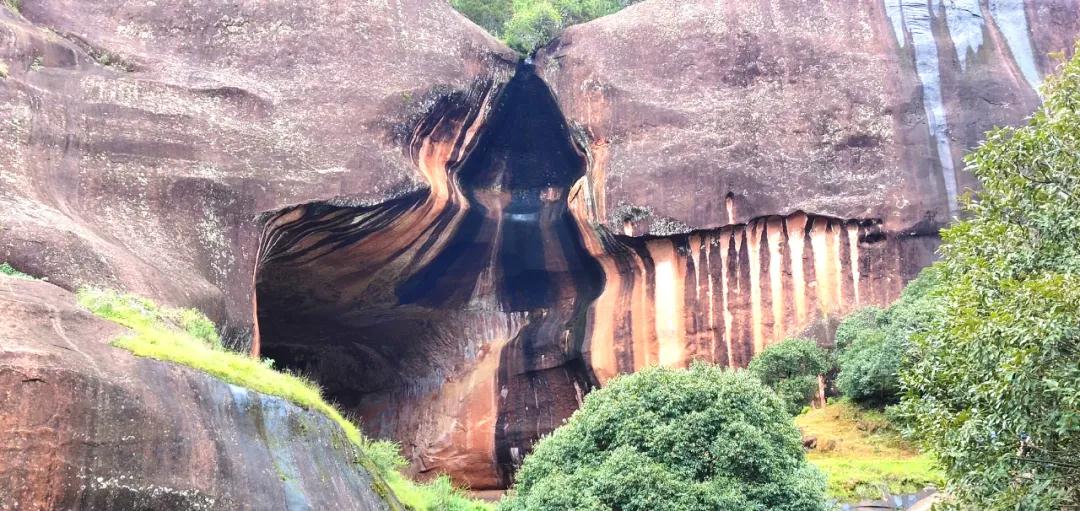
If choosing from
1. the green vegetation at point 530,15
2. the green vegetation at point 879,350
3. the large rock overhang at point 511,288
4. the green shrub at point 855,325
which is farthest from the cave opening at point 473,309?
the green vegetation at point 879,350

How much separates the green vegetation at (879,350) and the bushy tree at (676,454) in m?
4.91

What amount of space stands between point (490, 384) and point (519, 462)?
184 centimetres

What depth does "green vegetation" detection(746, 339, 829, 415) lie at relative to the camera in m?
17.6

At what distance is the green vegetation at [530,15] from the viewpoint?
23375 millimetres

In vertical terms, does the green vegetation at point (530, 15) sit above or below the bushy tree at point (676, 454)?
above

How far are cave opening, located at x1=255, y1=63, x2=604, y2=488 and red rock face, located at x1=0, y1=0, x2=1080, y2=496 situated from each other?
0.05m

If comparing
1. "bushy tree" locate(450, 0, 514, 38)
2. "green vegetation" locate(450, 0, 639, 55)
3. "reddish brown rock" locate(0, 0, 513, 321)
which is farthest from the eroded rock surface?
"bushy tree" locate(450, 0, 514, 38)

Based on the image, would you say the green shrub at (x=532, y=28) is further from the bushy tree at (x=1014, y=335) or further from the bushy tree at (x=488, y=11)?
the bushy tree at (x=1014, y=335)

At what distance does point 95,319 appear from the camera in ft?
29.9

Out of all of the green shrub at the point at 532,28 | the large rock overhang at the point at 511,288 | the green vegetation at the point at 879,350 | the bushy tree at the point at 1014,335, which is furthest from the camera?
the green shrub at the point at 532,28

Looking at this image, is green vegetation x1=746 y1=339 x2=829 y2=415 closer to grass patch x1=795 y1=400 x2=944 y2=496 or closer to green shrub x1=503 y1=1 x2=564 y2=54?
grass patch x1=795 y1=400 x2=944 y2=496

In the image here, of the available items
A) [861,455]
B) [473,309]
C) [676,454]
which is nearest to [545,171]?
[473,309]

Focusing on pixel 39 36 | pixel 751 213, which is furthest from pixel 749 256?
pixel 39 36

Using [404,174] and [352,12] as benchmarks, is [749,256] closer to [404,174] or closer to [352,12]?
[404,174]
